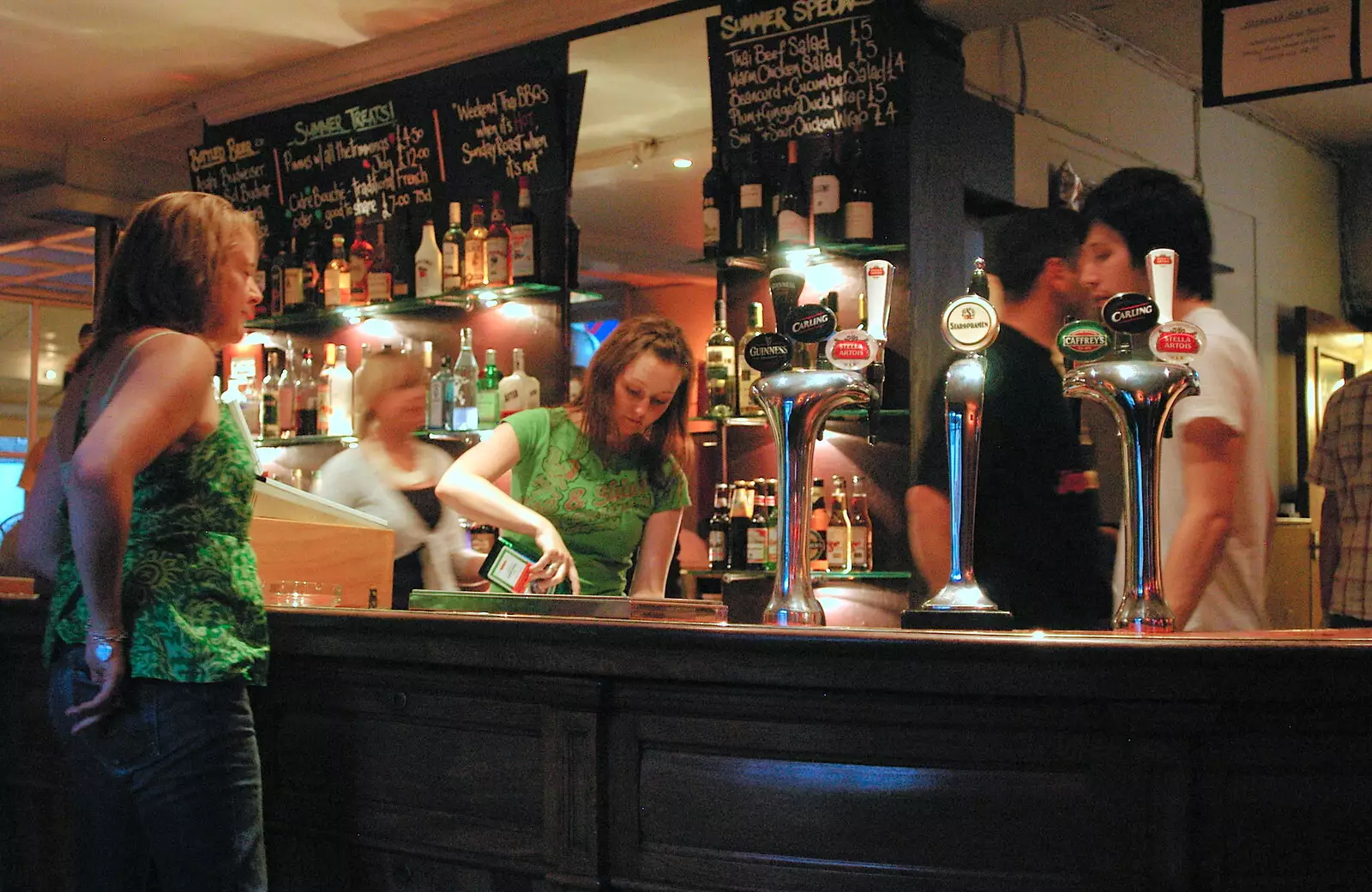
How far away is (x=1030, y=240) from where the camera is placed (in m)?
3.93

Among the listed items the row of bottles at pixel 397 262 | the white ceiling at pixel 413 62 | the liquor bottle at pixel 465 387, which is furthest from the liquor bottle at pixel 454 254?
the white ceiling at pixel 413 62

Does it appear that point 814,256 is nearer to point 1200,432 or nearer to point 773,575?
point 773,575

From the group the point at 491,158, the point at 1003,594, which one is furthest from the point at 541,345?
the point at 1003,594

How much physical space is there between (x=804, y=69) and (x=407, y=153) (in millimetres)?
1685

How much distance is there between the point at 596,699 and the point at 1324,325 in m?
5.26

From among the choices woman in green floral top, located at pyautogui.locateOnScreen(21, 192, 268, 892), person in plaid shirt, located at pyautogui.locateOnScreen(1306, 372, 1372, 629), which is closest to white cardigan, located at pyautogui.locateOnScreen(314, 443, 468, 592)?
woman in green floral top, located at pyautogui.locateOnScreen(21, 192, 268, 892)

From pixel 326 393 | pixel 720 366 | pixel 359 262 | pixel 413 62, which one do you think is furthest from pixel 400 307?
pixel 720 366

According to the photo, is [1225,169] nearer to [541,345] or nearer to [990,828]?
[541,345]

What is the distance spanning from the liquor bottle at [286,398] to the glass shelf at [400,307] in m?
0.15

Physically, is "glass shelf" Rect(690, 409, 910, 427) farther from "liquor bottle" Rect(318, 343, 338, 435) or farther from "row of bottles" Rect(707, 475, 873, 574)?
"liquor bottle" Rect(318, 343, 338, 435)

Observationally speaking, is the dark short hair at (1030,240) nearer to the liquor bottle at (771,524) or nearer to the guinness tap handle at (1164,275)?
the liquor bottle at (771,524)

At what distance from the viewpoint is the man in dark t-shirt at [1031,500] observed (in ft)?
10.0

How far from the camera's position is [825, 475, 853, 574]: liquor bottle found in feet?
11.9

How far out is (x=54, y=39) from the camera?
189 inches
